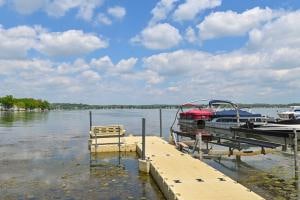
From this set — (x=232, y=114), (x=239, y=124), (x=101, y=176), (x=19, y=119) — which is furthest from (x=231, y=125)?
(x=19, y=119)

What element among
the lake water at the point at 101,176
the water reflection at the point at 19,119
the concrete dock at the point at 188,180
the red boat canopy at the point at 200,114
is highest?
the red boat canopy at the point at 200,114

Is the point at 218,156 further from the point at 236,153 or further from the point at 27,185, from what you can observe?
the point at 27,185

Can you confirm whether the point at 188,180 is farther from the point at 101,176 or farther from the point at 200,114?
the point at 200,114

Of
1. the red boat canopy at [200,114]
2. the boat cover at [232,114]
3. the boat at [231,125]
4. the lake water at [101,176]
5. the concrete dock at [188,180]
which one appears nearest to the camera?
the concrete dock at [188,180]

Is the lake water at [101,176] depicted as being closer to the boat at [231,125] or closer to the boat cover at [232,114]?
the boat at [231,125]

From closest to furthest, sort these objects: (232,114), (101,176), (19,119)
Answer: (101,176) → (232,114) → (19,119)

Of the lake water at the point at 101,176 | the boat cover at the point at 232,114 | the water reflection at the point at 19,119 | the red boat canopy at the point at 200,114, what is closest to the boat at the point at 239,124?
the boat cover at the point at 232,114

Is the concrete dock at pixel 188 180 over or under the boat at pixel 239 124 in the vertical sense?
under

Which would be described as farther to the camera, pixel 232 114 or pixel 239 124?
pixel 232 114

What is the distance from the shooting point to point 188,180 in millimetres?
12250

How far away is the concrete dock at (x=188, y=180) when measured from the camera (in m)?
10.2

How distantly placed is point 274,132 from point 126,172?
10.6 m

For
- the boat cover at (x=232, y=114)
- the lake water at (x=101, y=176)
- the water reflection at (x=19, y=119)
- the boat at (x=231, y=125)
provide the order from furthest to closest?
the water reflection at (x=19, y=119)
the boat cover at (x=232, y=114)
the boat at (x=231, y=125)
the lake water at (x=101, y=176)

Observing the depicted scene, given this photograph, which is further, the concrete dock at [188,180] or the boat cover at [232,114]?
the boat cover at [232,114]
